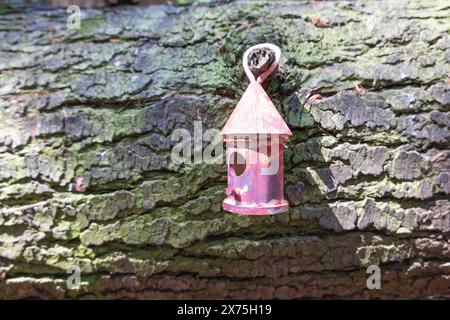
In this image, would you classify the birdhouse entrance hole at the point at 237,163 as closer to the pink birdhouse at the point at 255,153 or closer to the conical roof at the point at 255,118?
the pink birdhouse at the point at 255,153

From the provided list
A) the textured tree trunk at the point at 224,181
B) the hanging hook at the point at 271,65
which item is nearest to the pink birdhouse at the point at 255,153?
the hanging hook at the point at 271,65

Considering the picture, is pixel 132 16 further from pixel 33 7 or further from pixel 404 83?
pixel 404 83

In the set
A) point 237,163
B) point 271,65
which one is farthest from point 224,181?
point 271,65

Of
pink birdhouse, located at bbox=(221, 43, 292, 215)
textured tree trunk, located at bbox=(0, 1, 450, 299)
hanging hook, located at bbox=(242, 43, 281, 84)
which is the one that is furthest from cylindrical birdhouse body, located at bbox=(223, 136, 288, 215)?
hanging hook, located at bbox=(242, 43, 281, 84)

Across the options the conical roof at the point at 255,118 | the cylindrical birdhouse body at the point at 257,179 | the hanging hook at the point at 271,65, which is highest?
the hanging hook at the point at 271,65

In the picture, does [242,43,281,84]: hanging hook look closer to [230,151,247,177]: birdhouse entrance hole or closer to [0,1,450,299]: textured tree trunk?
[0,1,450,299]: textured tree trunk

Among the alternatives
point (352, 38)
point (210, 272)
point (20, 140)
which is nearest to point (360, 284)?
point (210, 272)

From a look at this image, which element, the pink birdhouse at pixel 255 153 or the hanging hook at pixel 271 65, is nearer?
the pink birdhouse at pixel 255 153

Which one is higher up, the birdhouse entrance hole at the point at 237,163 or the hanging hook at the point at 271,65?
the hanging hook at the point at 271,65
